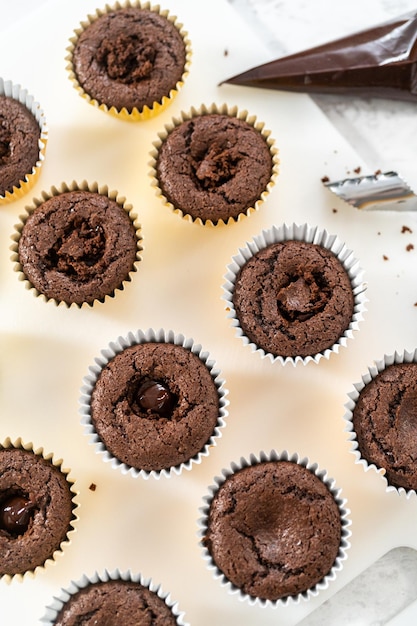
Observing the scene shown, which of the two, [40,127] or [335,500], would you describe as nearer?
[335,500]

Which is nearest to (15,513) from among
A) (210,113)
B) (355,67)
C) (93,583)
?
(93,583)

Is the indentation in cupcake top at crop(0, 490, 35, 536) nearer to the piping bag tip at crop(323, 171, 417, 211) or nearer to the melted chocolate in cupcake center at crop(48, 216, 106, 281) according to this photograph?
the melted chocolate in cupcake center at crop(48, 216, 106, 281)

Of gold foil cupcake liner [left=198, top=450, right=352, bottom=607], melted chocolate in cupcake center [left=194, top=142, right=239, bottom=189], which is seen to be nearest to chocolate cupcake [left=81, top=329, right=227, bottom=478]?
gold foil cupcake liner [left=198, top=450, right=352, bottom=607]

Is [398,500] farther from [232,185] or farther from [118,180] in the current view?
[118,180]

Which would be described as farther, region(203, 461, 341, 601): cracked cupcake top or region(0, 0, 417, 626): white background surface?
region(0, 0, 417, 626): white background surface

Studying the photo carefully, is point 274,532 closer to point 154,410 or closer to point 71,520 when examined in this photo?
point 154,410

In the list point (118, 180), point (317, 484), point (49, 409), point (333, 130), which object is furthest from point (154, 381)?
point (333, 130)

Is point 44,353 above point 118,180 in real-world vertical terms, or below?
below
